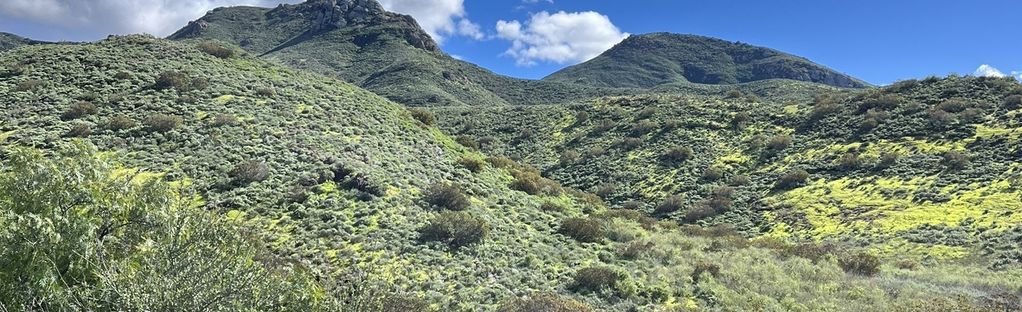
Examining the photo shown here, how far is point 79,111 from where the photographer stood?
25438 millimetres

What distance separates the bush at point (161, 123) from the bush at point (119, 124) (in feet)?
2.09

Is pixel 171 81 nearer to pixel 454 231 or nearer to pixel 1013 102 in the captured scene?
pixel 454 231

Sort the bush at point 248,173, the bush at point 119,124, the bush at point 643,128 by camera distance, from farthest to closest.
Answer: the bush at point 643,128 → the bush at point 119,124 → the bush at point 248,173

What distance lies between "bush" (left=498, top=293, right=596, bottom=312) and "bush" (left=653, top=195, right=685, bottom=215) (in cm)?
1963

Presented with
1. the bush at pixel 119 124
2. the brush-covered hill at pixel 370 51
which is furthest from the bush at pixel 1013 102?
the brush-covered hill at pixel 370 51

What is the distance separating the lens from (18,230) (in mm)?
8250

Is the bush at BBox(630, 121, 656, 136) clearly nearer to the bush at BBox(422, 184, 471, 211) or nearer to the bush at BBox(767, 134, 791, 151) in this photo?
the bush at BBox(767, 134, 791, 151)

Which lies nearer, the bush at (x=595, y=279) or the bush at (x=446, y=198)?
the bush at (x=595, y=279)

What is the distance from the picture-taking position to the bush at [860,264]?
1859 centimetres

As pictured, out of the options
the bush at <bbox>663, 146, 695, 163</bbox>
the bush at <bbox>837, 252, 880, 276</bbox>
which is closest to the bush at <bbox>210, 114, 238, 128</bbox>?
the bush at <bbox>837, 252, 880, 276</bbox>

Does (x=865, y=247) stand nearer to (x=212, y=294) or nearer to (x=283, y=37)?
(x=212, y=294)

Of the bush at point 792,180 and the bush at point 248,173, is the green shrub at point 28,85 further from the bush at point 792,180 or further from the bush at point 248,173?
the bush at point 792,180

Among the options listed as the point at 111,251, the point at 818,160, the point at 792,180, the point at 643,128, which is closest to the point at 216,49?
the point at 643,128

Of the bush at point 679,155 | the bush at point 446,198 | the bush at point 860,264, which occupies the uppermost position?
the bush at point 679,155
